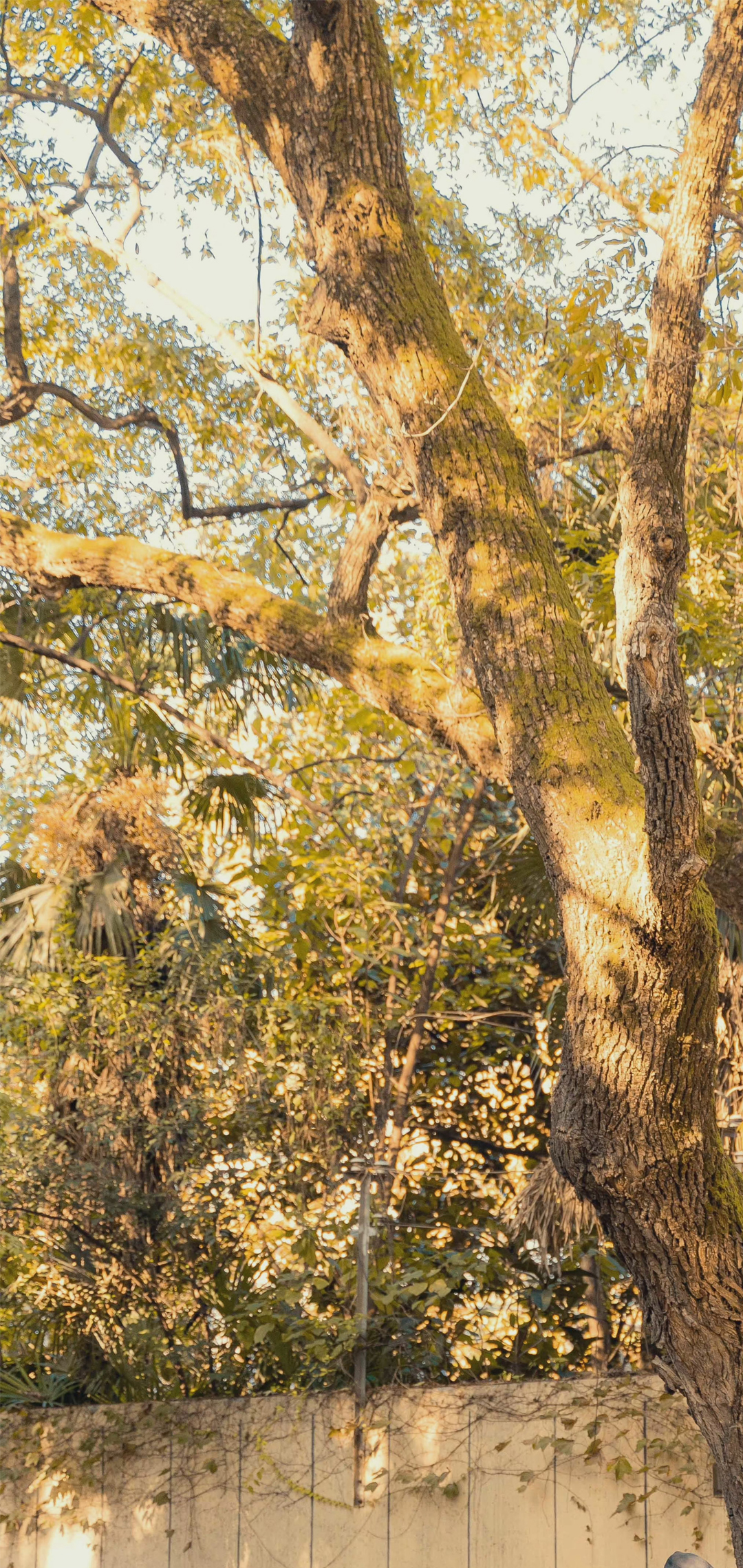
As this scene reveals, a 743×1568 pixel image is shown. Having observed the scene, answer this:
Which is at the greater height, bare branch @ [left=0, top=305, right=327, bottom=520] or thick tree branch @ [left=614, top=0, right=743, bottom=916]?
bare branch @ [left=0, top=305, right=327, bottom=520]

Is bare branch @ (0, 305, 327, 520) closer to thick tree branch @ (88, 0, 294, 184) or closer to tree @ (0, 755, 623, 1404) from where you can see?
tree @ (0, 755, 623, 1404)

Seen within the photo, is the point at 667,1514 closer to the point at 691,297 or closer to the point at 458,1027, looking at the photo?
the point at 458,1027

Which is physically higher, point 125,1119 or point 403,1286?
point 125,1119

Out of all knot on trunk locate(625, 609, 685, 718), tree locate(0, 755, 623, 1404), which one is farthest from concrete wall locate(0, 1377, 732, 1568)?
knot on trunk locate(625, 609, 685, 718)

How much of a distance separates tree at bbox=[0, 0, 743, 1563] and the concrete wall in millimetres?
1383

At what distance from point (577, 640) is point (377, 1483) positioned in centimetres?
325

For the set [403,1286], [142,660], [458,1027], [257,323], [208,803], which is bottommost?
[403,1286]

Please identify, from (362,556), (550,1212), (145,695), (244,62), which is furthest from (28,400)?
(550,1212)

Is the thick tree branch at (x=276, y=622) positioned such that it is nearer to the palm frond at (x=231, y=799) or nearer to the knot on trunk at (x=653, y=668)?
the knot on trunk at (x=653, y=668)

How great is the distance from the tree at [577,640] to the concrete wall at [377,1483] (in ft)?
4.54

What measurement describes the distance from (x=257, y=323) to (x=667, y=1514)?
16.0ft

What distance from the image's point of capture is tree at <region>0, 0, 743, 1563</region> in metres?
3.55

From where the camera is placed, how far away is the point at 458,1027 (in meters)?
7.22

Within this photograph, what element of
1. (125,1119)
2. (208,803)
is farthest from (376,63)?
(125,1119)
